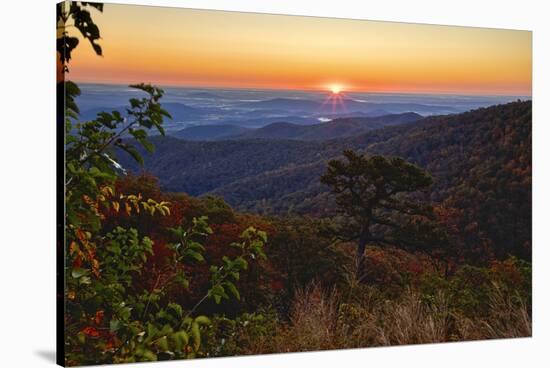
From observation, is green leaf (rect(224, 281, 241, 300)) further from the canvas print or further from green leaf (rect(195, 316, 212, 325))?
green leaf (rect(195, 316, 212, 325))

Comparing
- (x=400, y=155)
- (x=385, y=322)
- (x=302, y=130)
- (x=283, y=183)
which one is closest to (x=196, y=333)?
(x=283, y=183)

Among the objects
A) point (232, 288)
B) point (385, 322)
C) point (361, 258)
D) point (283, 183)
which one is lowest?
point (385, 322)

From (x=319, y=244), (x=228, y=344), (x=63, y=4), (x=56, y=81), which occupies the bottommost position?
(x=228, y=344)

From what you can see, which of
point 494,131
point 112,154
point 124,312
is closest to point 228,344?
point 124,312

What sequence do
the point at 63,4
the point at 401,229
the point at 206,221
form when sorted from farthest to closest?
the point at 401,229
the point at 206,221
the point at 63,4

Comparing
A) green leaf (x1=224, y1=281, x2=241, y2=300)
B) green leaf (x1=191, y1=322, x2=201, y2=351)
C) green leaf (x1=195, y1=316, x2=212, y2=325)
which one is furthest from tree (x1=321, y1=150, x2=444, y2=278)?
green leaf (x1=191, y1=322, x2=201, y2=351)

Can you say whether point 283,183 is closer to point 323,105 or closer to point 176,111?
point 323,105

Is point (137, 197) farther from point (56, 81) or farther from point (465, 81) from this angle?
point (465, 81)
